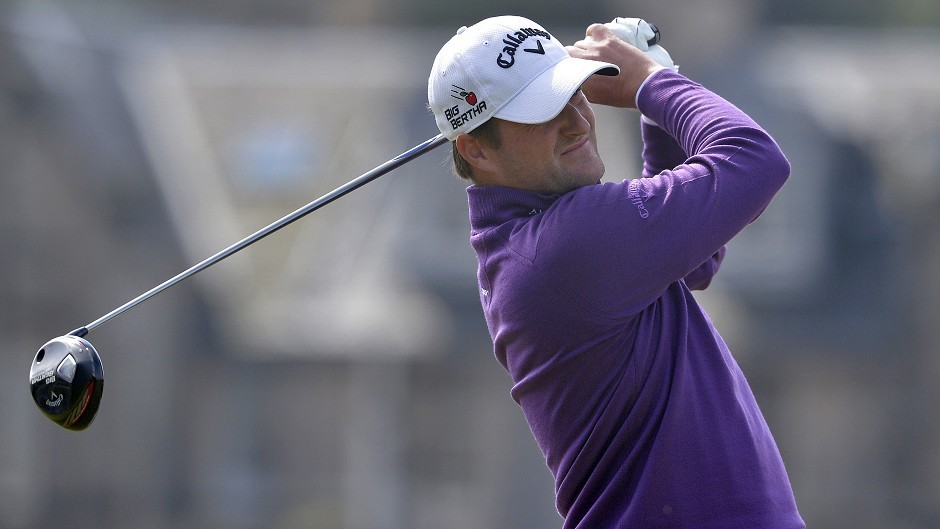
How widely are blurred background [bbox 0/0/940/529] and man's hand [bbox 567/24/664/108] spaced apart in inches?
728

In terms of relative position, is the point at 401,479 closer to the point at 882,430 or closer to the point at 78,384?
the point at 882,430

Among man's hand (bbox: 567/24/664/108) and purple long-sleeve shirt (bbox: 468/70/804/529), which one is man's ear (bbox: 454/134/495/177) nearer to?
purple long-sleeve shirt (bbox: 468/70/804/529)

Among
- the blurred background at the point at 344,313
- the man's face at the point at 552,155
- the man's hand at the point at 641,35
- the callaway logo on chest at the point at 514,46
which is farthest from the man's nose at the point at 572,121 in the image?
the blurred background at the point at 344,313

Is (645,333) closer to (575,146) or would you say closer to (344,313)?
(575,146)

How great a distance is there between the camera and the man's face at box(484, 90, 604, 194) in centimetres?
315

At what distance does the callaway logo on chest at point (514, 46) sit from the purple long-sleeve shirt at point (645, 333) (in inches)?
10.4

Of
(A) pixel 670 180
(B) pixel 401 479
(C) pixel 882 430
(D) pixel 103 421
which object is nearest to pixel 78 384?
(A) pixel 670 180

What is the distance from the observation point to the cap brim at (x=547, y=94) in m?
3.07

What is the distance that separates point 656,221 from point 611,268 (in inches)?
4.9

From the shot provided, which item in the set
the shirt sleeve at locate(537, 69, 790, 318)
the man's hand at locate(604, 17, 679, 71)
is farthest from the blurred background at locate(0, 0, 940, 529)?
the shirt sleeve at locate(537, 69, 790, 318)

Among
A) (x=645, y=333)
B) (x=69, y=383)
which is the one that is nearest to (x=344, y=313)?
(x=69, y=383)

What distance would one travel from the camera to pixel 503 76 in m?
3.13

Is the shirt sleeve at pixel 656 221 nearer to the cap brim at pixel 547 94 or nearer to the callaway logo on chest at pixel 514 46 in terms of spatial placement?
the cap brim at pixel 547 94

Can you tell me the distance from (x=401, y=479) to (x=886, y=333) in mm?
8290
